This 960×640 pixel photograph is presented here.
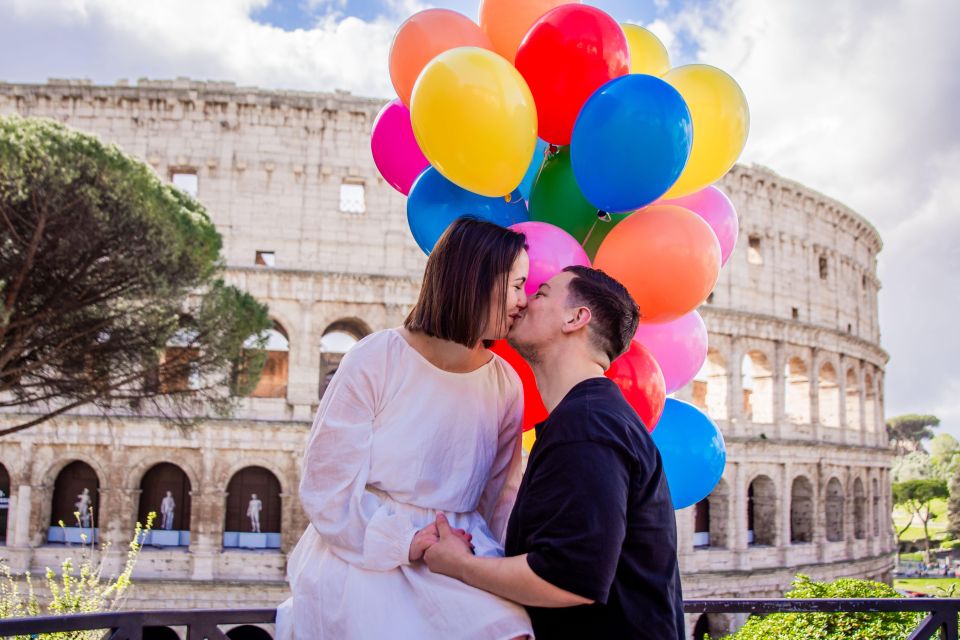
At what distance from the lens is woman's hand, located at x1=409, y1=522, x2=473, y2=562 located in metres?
1.87

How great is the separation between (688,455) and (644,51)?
208cm

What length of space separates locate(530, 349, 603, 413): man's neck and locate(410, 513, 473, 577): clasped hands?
43cm

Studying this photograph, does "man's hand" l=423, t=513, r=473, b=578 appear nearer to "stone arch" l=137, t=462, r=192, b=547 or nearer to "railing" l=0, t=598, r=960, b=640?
"railing" l=0, t=598, r=960, b=640

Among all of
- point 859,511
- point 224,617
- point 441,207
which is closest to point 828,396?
point 859,511

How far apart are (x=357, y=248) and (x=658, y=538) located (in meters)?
16.3

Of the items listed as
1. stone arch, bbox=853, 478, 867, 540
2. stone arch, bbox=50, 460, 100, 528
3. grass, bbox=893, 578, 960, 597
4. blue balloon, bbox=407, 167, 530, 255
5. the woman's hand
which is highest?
blue balloon, bbox=407, 167, 530, 255

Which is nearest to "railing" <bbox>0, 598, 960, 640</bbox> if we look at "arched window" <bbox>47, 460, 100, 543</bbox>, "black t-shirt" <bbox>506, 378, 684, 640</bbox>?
"black t-shirt" <bbox>506, 378, 684, 640</bbox>

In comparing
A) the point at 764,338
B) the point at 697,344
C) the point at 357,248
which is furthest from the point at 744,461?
the point at 697,344

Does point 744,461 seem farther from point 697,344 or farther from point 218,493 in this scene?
point 697,344

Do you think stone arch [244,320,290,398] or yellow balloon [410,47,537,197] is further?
stone arch [244,320,290,398]

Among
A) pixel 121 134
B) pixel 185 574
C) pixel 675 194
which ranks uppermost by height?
pixel 121 134

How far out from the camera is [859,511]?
80.2 feet

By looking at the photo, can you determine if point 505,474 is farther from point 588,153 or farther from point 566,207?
point 566,207

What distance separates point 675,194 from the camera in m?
3.52
